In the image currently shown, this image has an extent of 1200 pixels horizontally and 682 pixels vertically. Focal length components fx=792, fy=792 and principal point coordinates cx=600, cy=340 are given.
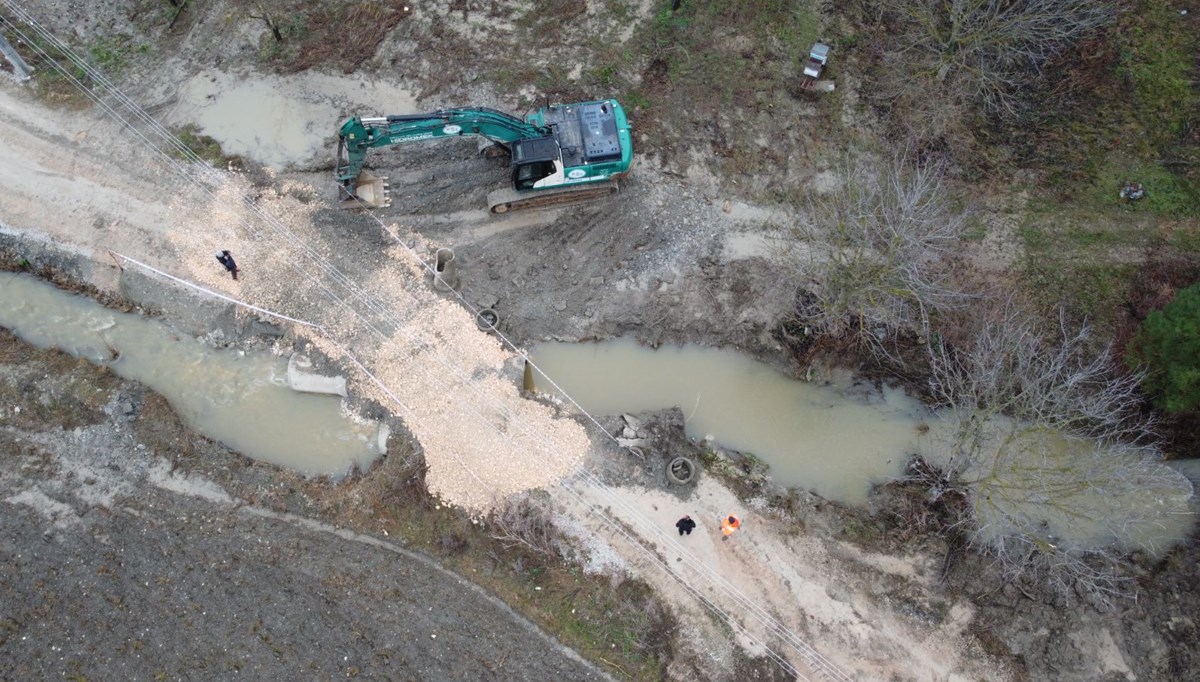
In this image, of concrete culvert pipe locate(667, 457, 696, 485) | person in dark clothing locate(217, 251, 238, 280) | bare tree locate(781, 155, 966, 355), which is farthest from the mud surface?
bare tree locate(781, 155, 966, 355)

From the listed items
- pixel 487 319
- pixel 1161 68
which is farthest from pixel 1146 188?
pixel 487 319

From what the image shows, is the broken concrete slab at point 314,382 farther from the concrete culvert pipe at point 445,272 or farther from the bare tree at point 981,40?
the bare tree at point 981,40

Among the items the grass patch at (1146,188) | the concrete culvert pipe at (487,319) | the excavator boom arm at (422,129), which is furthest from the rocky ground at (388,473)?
the grass patch at (1146,188)

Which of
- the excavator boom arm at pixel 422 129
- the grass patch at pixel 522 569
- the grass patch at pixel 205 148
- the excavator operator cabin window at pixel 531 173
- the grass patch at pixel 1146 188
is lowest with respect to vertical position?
the grass patch at pixel 522 569

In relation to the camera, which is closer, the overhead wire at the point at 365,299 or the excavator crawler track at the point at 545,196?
the overhead wire at the point at 365,299

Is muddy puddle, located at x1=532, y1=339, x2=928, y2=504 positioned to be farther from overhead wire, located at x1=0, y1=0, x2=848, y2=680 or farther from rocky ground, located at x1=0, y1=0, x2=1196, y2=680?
overhead wire, located at x1=0, y1=0, x2=848, y2=680

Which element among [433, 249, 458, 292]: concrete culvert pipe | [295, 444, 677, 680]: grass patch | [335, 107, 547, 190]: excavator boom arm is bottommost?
[295, 444, 677, 680]: grass patch

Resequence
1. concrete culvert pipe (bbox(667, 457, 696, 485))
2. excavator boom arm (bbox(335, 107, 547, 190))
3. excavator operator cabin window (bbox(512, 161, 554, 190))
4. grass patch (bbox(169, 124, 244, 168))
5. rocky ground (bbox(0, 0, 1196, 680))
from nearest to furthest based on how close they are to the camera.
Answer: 1. rocky ground (bbox(0, 0, 1196, 680))
2. concrete culvert pipe (bbox(667, 457, 696, 485))
3. excavator boom arm (bbox(335, 107, 547, 190))
4. excavator operator cabin window (bbox(512, 161, 554, 190))
5. grass patch (bbox(169, 124, 244, 168))

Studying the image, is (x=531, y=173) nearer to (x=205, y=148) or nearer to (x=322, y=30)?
(x=322, y=30)
